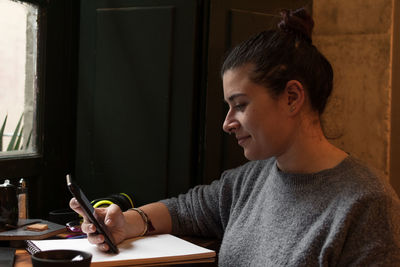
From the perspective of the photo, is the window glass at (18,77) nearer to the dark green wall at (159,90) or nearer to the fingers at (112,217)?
the dark green wall at (159,90)

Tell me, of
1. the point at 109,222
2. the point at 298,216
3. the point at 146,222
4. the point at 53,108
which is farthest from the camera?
the point at 53,108

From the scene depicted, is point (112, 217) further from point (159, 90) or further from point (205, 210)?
point (159, 90)

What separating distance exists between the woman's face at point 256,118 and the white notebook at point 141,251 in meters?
0.28

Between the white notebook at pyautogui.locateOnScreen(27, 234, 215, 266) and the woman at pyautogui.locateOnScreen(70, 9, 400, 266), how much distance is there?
0.14 ft

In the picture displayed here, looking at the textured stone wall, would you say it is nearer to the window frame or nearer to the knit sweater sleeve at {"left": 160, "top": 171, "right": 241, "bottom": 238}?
the knit sweater sleeve at {"left": 160, "top": 171, "right": 241, "bottom": 238}

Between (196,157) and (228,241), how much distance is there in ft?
1.57

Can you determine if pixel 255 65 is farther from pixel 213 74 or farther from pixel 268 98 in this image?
pixel 213 74

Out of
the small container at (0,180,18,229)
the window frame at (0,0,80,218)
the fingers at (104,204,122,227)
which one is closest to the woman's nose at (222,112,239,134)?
the fingers at (104,204,122,227)

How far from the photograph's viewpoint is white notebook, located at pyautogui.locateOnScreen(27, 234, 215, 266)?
1.03m

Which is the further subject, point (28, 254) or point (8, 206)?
point (8, 206)

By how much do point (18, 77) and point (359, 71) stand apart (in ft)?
4.33

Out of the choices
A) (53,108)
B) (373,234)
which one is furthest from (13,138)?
(373,234)

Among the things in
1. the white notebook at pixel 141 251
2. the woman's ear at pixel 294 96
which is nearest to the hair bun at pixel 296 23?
the woman's ear at pixel 294 96

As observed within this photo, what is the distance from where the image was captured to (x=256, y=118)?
43.9 inches
